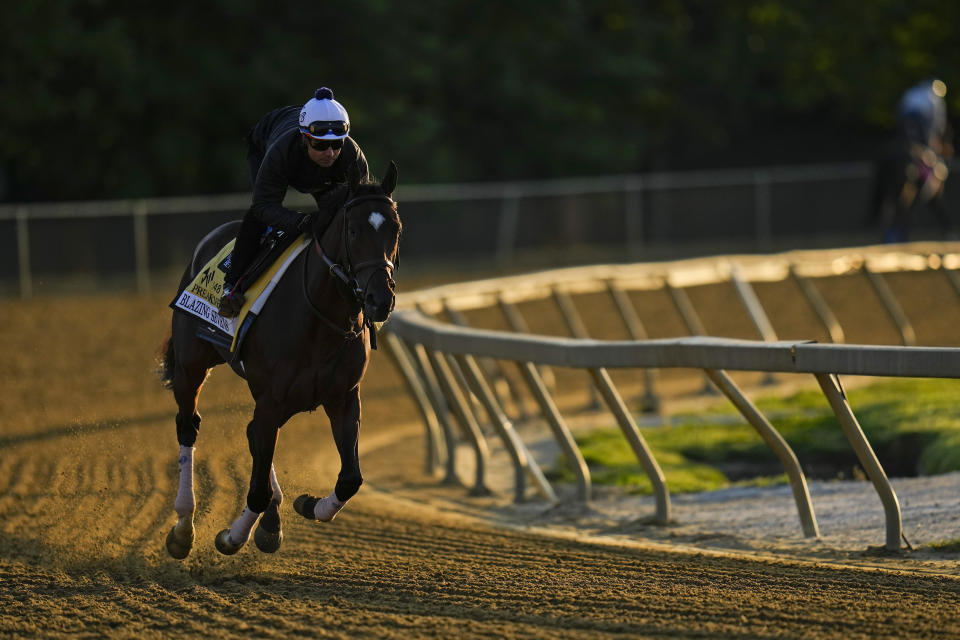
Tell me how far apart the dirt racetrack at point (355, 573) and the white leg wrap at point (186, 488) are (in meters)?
0.19

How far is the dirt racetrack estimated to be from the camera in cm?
526

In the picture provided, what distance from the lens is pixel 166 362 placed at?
312 inches

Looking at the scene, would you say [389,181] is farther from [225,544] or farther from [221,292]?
[225,544]

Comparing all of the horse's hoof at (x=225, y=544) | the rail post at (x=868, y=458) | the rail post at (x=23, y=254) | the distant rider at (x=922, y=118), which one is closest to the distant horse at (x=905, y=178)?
the distant rider at (x=922, y=118)

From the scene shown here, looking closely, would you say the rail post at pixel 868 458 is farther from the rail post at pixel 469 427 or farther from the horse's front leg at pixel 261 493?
the rail post at pixel 469 427

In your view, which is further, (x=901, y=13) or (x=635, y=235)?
(x=901, y=13)

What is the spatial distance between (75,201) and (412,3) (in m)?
7.31

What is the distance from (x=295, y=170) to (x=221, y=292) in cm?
72

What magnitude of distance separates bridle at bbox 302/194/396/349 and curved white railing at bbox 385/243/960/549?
1718 mm

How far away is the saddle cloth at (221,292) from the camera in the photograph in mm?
6594

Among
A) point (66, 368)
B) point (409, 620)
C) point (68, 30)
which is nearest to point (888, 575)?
point (409, 620)

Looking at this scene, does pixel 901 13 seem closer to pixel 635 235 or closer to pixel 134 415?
pixel 635 235

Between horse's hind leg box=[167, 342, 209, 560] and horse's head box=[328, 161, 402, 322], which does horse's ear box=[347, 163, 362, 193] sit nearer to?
horse's head box=[328, 161, 402, 322]

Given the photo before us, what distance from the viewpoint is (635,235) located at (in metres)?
24.9
